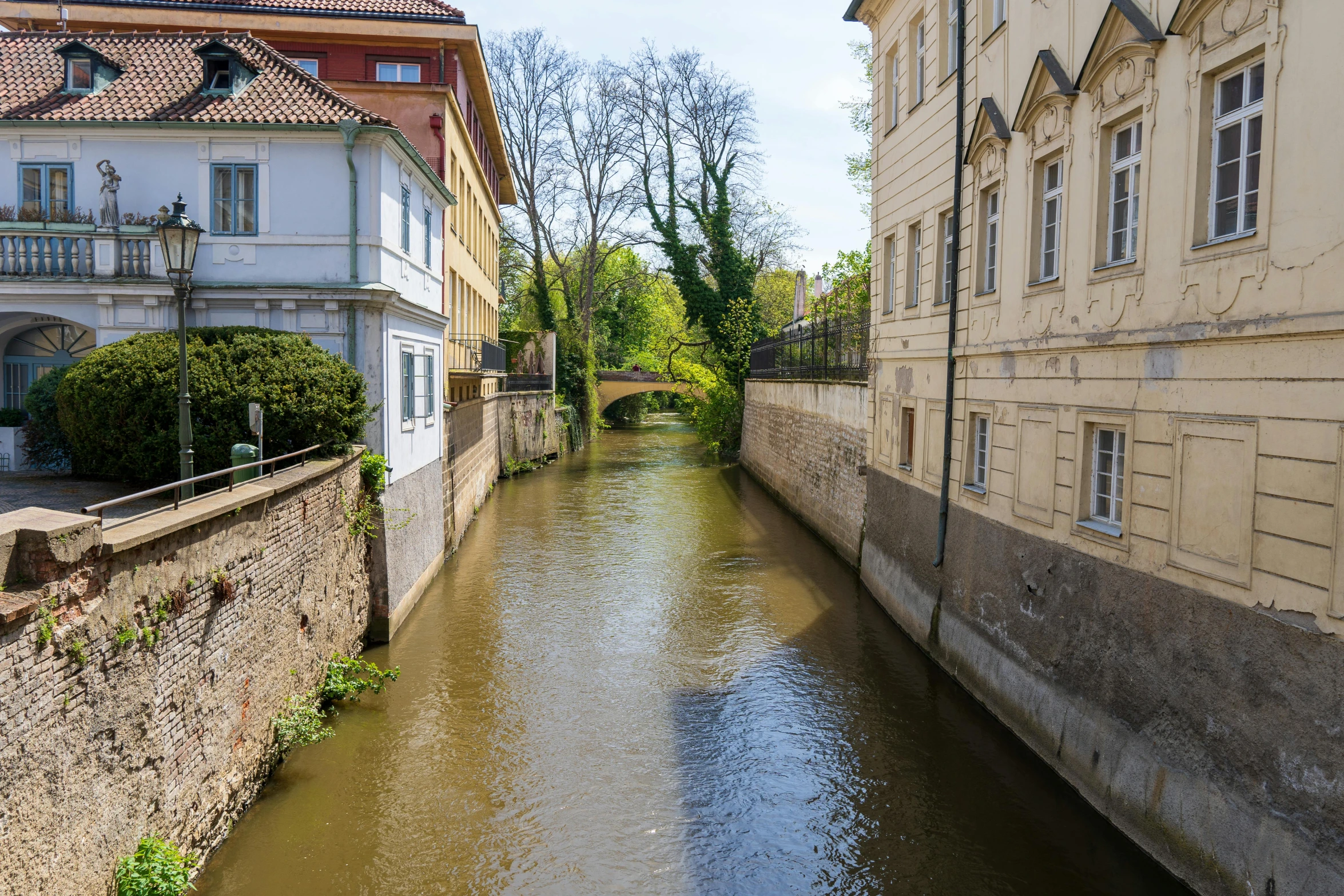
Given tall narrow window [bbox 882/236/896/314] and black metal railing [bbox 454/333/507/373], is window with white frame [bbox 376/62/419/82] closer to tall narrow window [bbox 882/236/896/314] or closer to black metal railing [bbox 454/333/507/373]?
black metal railing [bbox 454/333/507/373]

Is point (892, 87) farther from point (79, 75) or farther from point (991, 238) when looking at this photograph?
point (79, 75)

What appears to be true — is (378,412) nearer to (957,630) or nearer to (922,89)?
(957,630)

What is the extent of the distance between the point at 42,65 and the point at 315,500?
33.3 feet

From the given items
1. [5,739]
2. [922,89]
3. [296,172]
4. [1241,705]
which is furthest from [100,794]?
[922,89]

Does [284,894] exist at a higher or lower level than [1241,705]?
lower

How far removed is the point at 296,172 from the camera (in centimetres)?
1366

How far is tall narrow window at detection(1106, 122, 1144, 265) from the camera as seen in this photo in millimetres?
8430

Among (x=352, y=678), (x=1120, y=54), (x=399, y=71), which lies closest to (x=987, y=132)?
(x=1120, y=54)

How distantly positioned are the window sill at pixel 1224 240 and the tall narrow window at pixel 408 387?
428 inches

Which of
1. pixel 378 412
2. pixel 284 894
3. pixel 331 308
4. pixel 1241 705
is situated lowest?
pixel 284 894

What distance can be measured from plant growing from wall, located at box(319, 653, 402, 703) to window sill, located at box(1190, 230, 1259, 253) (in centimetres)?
954

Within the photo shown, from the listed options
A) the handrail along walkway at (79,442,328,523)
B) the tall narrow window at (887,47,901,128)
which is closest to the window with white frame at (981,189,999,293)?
the tall narrow window at (887,47,901,128)

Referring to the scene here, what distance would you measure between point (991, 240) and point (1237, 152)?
477cm

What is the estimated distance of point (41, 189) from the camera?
46.1 ft
